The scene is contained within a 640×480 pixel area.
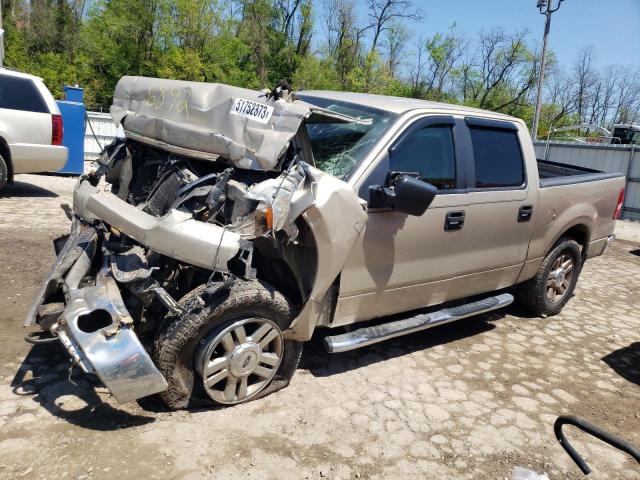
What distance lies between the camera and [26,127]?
27.2 feet

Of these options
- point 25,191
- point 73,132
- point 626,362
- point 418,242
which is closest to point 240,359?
point 418,242

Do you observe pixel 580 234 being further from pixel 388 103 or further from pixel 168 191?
pixel 168 191

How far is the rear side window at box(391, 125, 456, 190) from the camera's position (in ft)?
11.8

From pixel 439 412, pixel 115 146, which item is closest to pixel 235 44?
pixel 115 146

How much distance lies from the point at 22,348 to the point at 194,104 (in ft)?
6.72

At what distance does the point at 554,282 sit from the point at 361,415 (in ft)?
10.1

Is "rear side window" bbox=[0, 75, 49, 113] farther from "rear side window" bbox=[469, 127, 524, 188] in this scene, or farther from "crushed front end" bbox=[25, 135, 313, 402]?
"rear side window" bbox=[469, 127, 524, 188]

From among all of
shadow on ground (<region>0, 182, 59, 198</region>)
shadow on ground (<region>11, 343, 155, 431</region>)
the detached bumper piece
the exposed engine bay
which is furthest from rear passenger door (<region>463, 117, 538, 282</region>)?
shadow on ground (<region>0, 182, 59, 198</region>)

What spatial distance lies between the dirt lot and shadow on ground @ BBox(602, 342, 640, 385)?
0.02m

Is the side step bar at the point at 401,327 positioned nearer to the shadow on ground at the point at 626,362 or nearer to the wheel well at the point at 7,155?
the shadow on ground at the point at 626,362

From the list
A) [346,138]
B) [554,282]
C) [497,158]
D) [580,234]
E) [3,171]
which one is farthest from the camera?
[3,171]

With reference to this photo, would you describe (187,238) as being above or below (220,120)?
below

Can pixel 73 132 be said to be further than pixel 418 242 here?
Yes

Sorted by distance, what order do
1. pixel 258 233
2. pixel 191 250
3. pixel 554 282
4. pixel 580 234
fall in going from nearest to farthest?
pixel 191 250, pixel 258 233, pixel 554 282, pixel 580 234
